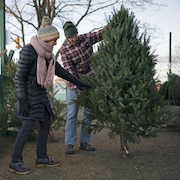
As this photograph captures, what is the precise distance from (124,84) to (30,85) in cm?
115

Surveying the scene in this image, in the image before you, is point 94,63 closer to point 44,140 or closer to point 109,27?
point 109,27

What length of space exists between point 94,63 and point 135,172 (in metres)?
1.48

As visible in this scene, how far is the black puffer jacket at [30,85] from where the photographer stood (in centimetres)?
433

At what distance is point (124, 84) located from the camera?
459 cm

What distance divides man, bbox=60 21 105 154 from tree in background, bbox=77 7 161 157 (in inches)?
20.9

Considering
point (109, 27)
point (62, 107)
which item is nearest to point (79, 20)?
point (62, 107)

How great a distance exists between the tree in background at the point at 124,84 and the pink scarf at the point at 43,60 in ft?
1.80

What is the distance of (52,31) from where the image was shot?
4.47m

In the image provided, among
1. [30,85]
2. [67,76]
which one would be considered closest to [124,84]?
[67,76]

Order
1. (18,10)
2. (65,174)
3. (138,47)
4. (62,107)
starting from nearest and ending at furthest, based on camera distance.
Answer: (65,174) → (138,47) → (62,107) → (18,10)

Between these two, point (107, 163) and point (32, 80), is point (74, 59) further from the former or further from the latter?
point (107, 163)

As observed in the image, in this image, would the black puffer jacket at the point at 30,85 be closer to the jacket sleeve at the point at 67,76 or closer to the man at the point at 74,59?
the jacket sleeve at the point at 67,76

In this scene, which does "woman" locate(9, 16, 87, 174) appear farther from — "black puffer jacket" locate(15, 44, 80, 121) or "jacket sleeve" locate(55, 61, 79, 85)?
"jacket sleeve" locate(55, 61, 79, 85)

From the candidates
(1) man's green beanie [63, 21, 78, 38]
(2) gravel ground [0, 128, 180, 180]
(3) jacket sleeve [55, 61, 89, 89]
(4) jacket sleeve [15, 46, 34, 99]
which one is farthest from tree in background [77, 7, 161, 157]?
(4) jacket sleeve [15, 46, 34, 99]
